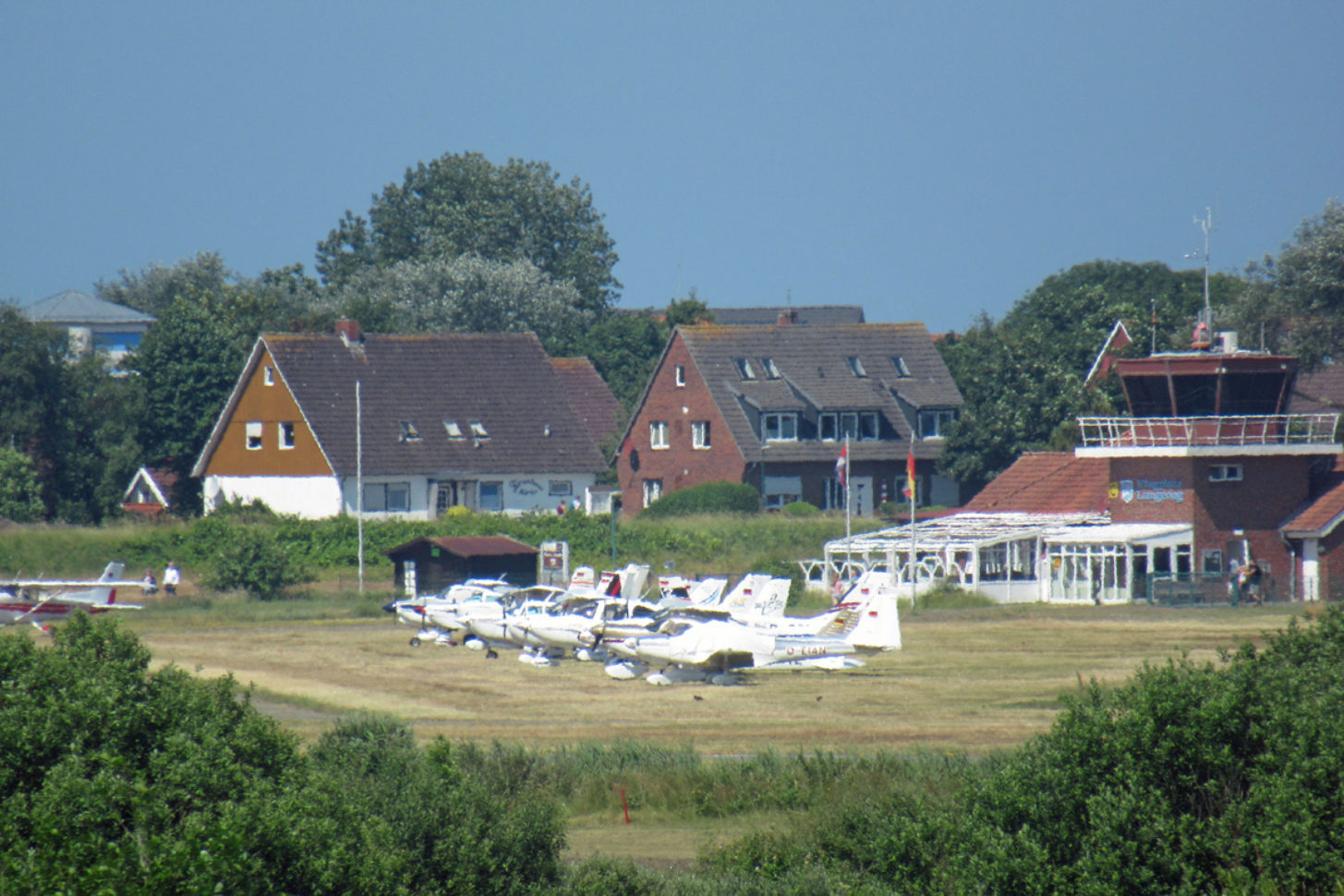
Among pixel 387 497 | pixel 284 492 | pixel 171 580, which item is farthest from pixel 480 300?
pixel 171 580

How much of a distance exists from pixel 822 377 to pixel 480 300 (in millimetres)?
32168

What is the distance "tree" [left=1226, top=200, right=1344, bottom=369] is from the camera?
55.0 metres

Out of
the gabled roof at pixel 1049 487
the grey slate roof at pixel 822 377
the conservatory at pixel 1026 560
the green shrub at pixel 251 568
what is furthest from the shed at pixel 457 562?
the grey slate roof at pixel 822 377

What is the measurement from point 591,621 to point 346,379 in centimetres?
3049

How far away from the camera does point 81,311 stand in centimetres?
11931

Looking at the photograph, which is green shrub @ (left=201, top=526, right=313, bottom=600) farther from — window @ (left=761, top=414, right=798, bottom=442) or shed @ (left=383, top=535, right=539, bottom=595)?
window @ (left=761, top=414, right=798, bottom=442)

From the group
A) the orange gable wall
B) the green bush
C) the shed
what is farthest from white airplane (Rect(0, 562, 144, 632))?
the green bush

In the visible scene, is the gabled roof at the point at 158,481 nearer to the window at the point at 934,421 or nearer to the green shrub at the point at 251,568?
the green shrub at the point at 251,568

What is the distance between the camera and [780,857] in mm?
14688

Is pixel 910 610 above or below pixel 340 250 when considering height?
below

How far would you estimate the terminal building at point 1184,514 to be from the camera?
4744cm

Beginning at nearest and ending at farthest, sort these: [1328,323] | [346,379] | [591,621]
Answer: [591,621] → [1328,323] → [346,379]

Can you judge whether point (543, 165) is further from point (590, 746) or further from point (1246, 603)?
point (590, 746)

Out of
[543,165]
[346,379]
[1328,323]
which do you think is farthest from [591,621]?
[543,165]
